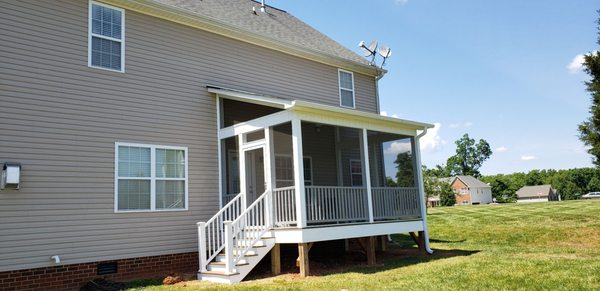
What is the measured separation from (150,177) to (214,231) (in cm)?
175

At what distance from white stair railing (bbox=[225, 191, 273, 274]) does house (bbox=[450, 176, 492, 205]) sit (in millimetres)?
70474

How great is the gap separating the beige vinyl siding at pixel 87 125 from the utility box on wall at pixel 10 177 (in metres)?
0.17

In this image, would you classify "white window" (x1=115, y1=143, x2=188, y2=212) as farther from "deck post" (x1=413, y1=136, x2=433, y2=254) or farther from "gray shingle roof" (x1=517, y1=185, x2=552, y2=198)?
"gray shingle roof" (x1=517, y1=185, x2=552, y2=198)

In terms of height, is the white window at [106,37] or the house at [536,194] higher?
the white window at [106,37]

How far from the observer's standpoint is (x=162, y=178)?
9828 mm

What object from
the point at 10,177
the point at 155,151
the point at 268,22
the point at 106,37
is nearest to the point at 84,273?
the point at 10,177

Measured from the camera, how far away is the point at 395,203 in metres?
11.5

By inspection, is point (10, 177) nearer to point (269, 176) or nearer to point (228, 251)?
point (228, 251)

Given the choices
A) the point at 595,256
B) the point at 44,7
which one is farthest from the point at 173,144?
the point at 595,256

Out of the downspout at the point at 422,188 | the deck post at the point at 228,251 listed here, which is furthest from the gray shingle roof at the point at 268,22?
the deck post at the point at 228,251

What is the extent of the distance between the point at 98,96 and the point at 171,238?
126 inches

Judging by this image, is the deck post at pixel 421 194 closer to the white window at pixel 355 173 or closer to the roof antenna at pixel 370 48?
the white window at pixel 355 173

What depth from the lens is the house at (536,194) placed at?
283 feet

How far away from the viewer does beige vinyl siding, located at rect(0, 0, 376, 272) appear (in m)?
8.14
